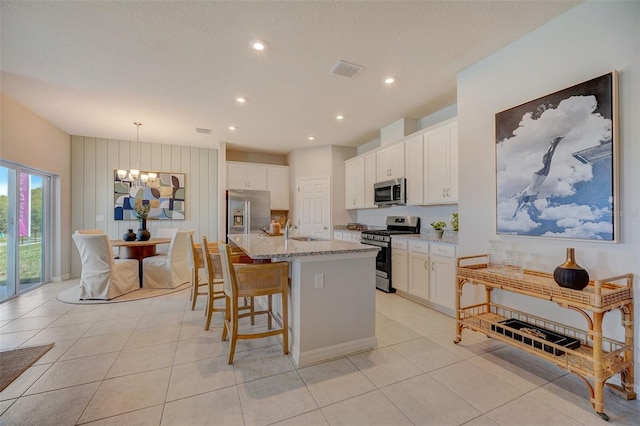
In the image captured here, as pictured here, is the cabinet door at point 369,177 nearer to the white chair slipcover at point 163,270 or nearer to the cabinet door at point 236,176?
the cabinet door at point 236,176

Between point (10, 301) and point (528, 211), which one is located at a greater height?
point (528, 211)

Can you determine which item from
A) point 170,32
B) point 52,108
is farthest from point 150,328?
point 52,108

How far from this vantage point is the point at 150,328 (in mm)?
2885

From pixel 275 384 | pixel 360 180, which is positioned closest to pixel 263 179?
pixel 360 180

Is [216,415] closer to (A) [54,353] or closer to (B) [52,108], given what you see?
(A) [54,353]

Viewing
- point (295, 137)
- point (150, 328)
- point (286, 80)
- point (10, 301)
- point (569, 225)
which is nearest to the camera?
point (569, 225)

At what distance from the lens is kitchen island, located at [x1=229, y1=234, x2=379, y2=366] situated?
2.20m

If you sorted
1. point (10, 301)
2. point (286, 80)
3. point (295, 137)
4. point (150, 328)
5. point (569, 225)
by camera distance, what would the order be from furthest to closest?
point (295, 137) → point (10, 301) → point (286, 80) → point (150, 328) → point (569, 225)

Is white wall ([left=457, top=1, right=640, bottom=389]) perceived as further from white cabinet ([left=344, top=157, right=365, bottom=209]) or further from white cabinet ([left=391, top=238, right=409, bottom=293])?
white cabinet ([left=344, top=157, right=365, bottom=209])

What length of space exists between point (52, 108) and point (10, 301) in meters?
2.76

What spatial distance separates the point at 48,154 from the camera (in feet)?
14.7

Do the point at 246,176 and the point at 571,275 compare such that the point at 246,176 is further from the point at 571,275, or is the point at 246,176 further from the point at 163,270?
the point at 571,275

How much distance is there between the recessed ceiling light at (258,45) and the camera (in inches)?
93.7

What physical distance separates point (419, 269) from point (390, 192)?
1406 mm
